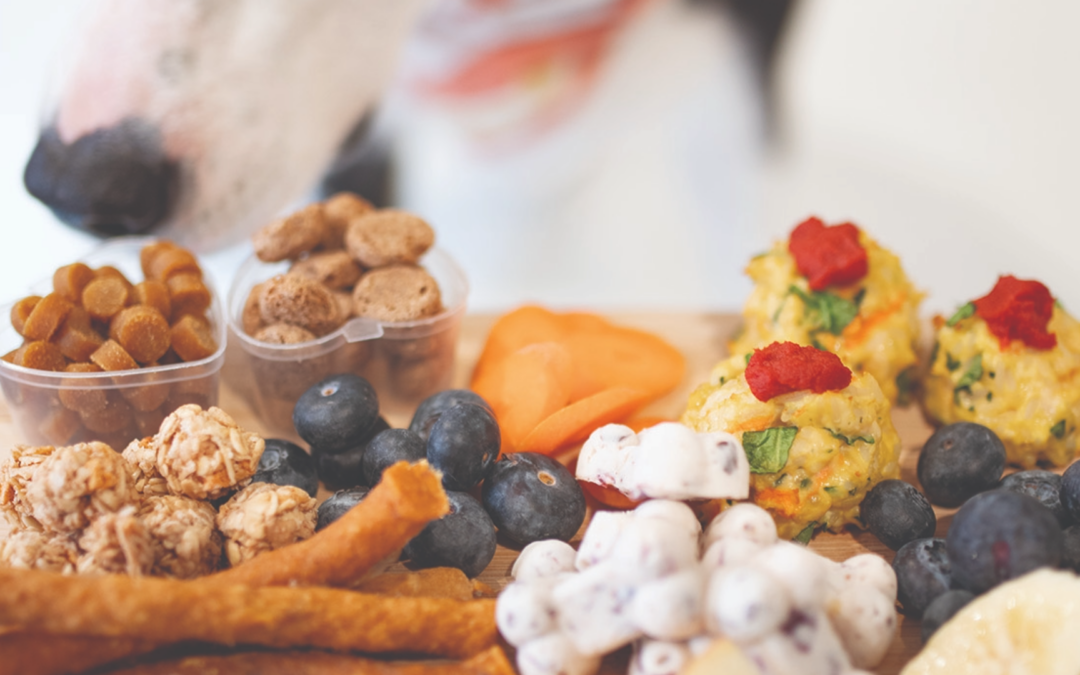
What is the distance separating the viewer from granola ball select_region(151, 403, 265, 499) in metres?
1.67

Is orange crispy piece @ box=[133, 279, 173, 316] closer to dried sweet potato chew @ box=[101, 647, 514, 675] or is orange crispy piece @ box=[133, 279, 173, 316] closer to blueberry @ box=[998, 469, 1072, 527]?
dried sweet potato chew @ box=[101, 647, 514, 675]

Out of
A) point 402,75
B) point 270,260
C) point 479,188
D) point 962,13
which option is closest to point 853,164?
point 962,13

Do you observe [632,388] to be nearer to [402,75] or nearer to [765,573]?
[765,573]

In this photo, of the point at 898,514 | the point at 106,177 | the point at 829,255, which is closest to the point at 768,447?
the point at 898,514

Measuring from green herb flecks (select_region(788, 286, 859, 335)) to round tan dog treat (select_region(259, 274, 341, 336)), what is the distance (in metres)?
1.28

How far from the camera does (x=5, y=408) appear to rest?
7.30 feet

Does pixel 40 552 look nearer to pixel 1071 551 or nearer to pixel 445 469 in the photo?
pixel 445 469

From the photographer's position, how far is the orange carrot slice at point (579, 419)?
2.06 m

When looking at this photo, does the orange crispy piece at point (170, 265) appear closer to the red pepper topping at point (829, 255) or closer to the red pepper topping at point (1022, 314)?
the red pepper topping at point (829, 255)

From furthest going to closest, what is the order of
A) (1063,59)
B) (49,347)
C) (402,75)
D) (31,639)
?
(1063,59) < (402,75) < (49,347) < (31,639)

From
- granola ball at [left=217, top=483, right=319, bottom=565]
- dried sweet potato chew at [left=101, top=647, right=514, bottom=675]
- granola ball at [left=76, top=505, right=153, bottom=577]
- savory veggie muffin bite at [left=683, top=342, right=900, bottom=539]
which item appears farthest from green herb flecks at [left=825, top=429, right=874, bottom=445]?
granola ball at [left=76, top=505, right=153, bottom=577]

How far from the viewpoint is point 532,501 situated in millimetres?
1820

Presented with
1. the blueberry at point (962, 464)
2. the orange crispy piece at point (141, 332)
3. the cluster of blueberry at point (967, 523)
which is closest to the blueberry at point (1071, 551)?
the cluster of blueberry at point (967, 523)

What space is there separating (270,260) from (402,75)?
6.04ft
